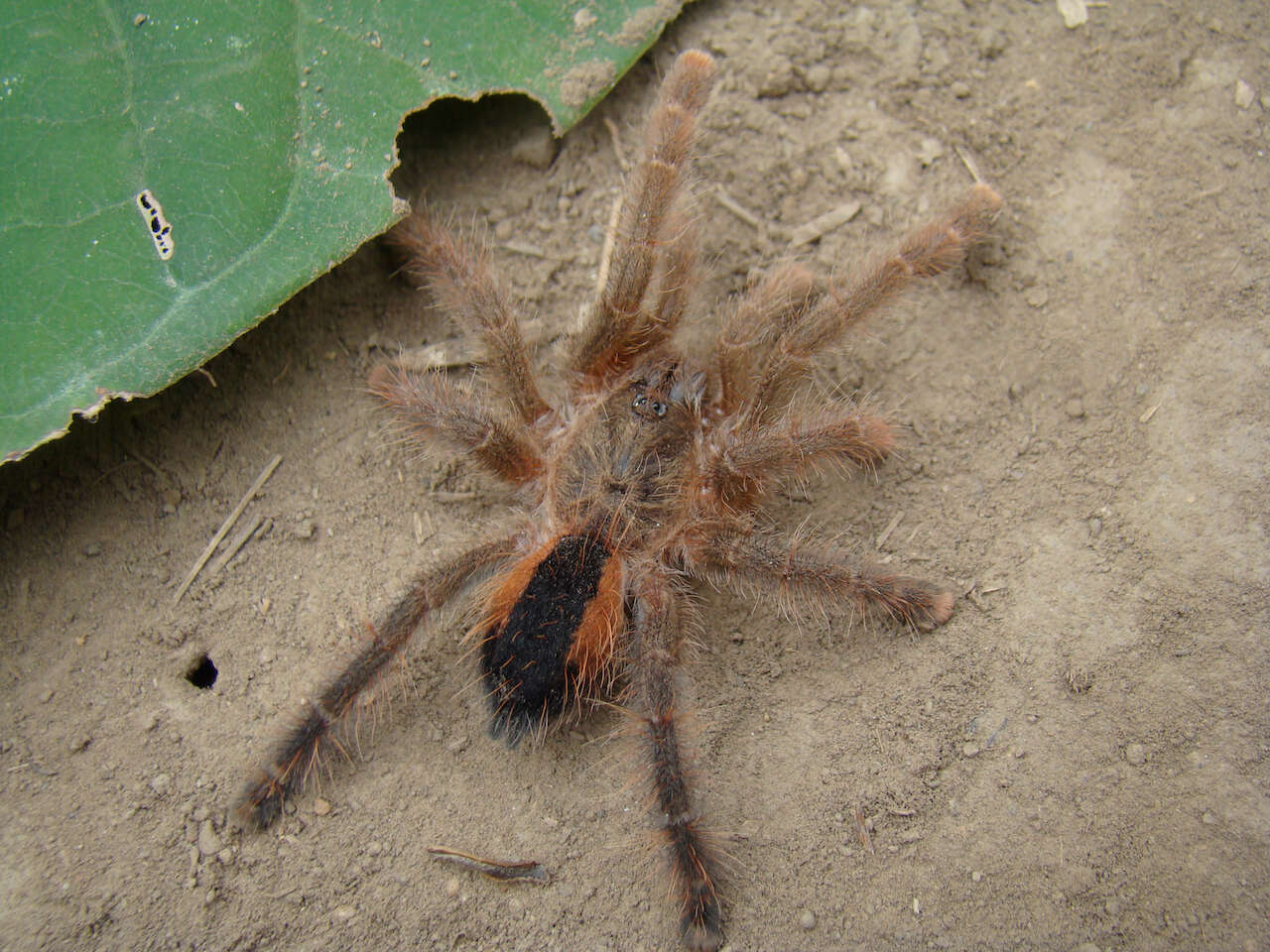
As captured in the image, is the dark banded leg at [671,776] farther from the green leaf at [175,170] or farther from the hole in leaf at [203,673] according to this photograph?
the green leaf at [175,170]

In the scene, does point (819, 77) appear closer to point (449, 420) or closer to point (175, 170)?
point (449, 420)

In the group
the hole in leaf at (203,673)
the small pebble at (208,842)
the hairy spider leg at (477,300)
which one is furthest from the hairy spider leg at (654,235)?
the small pebble at (208,842)

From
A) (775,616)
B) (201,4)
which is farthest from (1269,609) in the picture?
(201,4)

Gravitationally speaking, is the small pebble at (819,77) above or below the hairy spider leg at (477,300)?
below

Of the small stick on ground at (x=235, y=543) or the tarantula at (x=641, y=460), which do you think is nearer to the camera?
the tarantula at (x=641, y=460)

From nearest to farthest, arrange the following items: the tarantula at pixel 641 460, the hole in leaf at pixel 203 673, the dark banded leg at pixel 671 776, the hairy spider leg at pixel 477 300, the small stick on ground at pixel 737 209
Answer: the dark banded leg at pixel 671 776, the tarantula at pixel 641 460, the hole in leaf at pixel 203 673, the hairy spider leg at pixel 477 300, the small stick on ground at pixel 737 209

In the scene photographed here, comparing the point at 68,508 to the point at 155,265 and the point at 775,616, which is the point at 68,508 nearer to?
the point at 155,265

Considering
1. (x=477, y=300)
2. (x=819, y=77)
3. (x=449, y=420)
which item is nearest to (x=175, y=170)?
(x=477, y=300)

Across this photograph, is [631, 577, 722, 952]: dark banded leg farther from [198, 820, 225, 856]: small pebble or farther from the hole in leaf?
the hole in leaf
